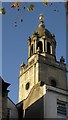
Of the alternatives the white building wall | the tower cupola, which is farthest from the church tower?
the white building wall

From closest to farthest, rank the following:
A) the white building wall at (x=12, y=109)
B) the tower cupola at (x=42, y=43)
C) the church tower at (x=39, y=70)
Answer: the white building wall at (x=12, y=109) → the church tower at (x=39, y=70) → the tower cupola at (x=42, y=43)

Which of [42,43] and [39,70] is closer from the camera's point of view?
[39,70]

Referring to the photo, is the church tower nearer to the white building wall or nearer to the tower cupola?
the tower cupola

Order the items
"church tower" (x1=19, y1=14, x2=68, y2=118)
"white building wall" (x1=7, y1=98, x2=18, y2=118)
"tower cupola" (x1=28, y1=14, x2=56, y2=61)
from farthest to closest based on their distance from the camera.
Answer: "tower cupola" (x1=28, y1=14, x2=56, y2=61), "church tower" (x1=19, y1=14, x2=68, y2=118), "white building wall" (x1=7, y1=98, x2=18, y2=118)

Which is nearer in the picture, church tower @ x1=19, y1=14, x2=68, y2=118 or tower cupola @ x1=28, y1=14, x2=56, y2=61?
church tower @ x1=19, y1=14, x2=68, y2=118

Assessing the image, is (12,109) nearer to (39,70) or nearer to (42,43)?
(39,70)

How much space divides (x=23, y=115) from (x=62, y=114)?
5842 millimetres

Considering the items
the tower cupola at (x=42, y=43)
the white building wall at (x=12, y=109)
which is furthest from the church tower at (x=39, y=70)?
the white building wall at (x=12, y=109)

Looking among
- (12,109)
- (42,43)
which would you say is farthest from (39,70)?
(12,109)

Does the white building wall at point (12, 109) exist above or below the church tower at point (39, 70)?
below

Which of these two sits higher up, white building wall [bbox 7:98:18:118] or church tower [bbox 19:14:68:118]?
church tower [bbox 19:14:68:118]

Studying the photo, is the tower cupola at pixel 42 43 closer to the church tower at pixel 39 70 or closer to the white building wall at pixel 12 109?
the church tower at pixel 39 70

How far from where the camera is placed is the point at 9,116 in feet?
112

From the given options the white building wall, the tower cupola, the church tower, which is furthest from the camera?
the tower cupola
